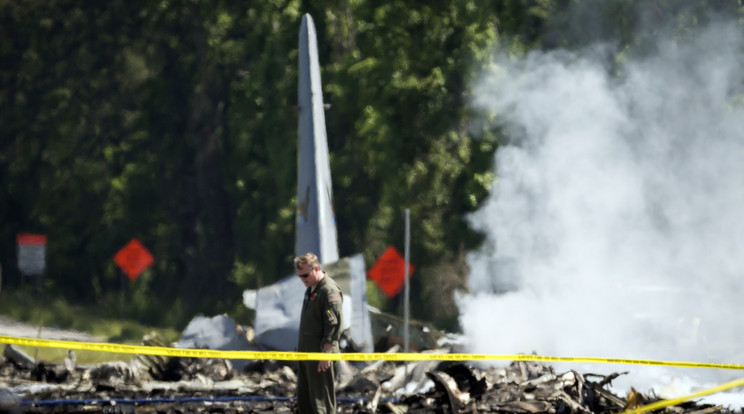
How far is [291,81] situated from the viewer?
36.0m

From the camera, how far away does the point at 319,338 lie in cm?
963

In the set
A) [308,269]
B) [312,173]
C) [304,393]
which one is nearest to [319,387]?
[304,393]

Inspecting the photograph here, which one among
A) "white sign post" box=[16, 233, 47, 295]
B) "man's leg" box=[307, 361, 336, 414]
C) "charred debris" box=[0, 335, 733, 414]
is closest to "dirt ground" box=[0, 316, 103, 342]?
"white sign post" box=[16, 233, 47, 295]

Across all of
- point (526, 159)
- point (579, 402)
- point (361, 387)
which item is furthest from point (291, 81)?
point (579, 402)

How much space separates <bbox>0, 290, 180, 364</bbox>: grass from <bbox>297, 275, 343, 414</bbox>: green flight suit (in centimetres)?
2583

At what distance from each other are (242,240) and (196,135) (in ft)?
17.7

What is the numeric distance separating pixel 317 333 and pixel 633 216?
Answer: 1506 cm

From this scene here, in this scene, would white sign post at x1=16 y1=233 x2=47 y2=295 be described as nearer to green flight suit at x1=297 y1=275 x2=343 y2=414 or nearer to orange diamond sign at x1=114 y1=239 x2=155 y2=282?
orange diamond sign at x1=114 y1=239 x2=155 y2=282

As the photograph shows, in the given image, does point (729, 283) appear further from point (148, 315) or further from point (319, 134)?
point (148, 315)

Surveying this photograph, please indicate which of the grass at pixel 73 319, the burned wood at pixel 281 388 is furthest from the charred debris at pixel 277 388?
the grass at pixel 73 319

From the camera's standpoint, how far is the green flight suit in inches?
374

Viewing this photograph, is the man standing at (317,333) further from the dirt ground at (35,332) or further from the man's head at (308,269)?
the dirt ground at (35,332)

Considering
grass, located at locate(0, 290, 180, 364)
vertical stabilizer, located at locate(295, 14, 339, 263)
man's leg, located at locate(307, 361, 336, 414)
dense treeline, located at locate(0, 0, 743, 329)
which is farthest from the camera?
grass, located at locate(0, 290, 180, 364)

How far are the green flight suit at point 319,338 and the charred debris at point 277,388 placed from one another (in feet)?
6.79
